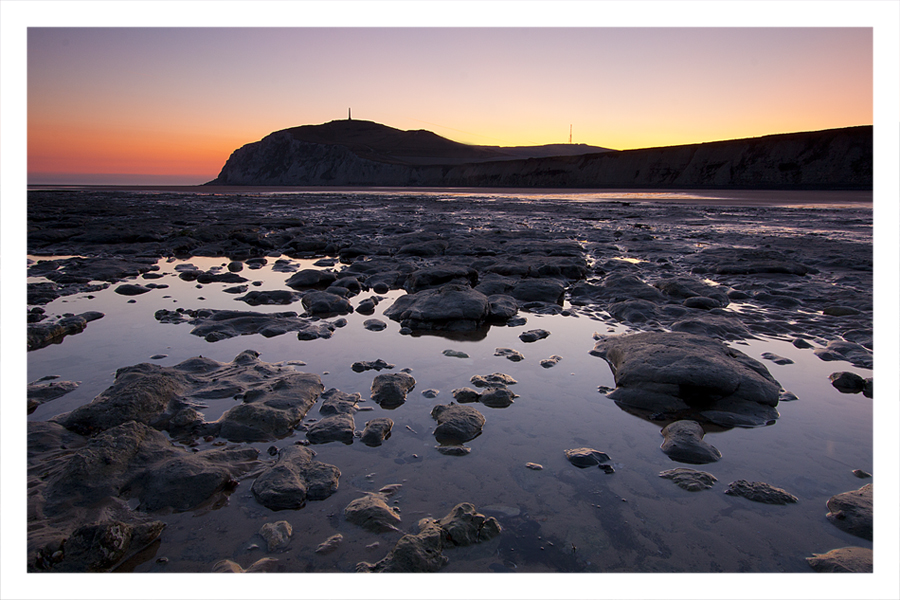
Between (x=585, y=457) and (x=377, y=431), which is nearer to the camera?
(x=585, y=457)

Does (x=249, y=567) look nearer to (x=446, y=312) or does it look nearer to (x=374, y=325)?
(x=374, y=325)

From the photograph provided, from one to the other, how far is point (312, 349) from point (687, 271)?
5.83m

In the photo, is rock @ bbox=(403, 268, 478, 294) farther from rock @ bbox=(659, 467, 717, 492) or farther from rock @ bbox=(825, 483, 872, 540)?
rock @ bbox=(825, 483, 872, 540)

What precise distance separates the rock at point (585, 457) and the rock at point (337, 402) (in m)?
1.25

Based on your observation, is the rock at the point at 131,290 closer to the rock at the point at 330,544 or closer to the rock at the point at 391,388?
the rock at the point at 391,388

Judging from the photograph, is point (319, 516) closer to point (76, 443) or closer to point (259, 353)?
point (76, 443)

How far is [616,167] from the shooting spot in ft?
171

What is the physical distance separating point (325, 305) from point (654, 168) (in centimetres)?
5169

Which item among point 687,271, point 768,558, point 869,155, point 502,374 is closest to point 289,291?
point 502,374

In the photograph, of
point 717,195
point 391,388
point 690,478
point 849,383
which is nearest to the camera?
point 690,478

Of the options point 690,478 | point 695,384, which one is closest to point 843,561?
point 690,478

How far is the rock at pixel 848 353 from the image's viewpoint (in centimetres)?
344

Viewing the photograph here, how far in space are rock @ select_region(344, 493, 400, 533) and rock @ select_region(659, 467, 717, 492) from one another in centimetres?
125

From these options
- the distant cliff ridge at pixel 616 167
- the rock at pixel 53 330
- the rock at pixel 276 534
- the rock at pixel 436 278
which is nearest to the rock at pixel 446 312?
the rock at pixel 436 278
